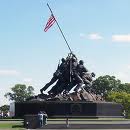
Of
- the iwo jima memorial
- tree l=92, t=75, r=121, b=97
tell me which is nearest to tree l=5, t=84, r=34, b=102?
tree l=92, t=75, r=121, b=97

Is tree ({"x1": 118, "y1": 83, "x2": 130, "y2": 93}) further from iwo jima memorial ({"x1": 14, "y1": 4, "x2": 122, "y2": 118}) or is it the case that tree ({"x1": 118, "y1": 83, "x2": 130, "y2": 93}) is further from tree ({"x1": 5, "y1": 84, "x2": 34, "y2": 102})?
iwo jima memorial ({"x1": 14, "y1": 4, "x2": 122, "y2": 118})

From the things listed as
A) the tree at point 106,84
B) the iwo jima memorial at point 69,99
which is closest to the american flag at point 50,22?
the iwo jima memorial at point 69,99

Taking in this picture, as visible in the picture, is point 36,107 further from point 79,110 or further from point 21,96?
point 21,96

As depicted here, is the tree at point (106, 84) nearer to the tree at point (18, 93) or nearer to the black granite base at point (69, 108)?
the tree at point (18, 93)

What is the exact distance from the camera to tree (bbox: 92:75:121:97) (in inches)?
4843

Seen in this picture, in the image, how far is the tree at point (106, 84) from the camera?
123 metres

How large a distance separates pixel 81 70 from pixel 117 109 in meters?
5.30

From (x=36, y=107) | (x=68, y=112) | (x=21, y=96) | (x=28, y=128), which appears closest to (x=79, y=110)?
(x=68, y=112)

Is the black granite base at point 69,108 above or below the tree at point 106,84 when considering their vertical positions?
below

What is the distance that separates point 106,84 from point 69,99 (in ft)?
242

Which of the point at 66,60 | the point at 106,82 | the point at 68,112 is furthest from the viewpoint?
the point at 106,82

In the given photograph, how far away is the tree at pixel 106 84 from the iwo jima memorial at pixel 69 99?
68.2m

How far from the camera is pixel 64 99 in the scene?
5084cm

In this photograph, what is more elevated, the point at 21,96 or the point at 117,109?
the point at 21,96
